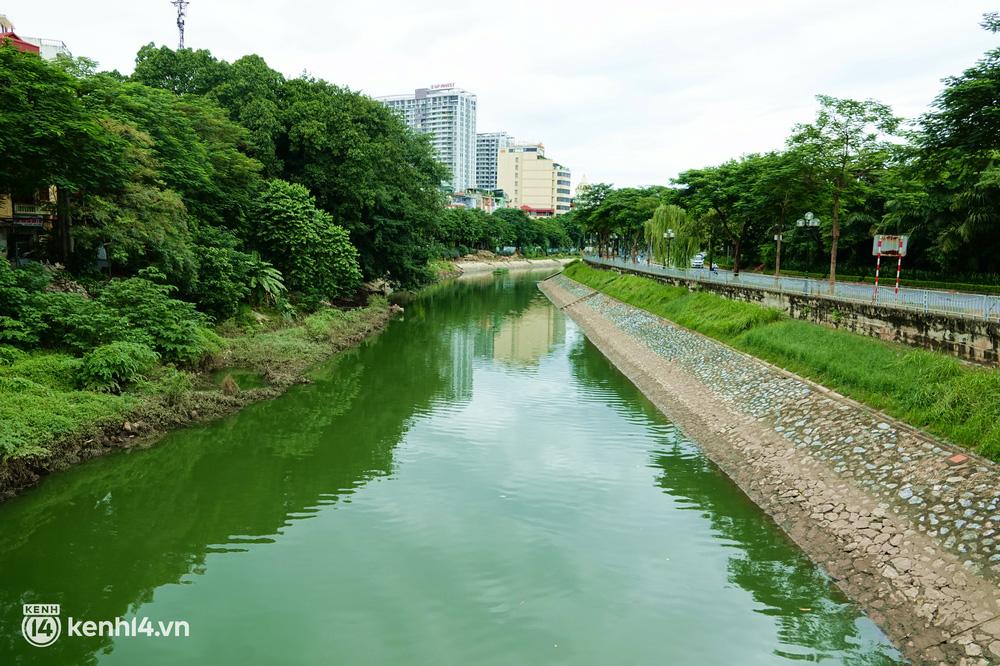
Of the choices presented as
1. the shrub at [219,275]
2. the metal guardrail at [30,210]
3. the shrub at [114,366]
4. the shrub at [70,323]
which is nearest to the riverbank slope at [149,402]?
the shrub at [114,366]

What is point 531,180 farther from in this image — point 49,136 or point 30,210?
point 49,136

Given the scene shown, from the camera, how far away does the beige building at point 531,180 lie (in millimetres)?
177750

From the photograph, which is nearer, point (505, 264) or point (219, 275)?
point (219, 275)

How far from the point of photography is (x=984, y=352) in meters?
14.1

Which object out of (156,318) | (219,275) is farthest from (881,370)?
(219,275)

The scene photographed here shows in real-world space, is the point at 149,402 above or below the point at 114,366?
below

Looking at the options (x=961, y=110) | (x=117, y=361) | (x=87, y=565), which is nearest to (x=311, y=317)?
(x=117, y=361)

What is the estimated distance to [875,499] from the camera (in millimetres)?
11398

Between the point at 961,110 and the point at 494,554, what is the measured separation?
15220 millimetres

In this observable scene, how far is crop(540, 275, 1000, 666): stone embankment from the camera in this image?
8641 millimetres

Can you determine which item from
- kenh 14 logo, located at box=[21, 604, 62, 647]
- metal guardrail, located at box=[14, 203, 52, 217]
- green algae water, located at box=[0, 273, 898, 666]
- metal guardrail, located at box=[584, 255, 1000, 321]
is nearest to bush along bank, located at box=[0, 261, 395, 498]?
green algae water, located at box=[0, 273, 898, 666]

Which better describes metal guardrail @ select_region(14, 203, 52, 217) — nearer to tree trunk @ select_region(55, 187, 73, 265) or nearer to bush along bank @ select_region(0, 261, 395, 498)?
tree trunk @ select_region(55, 187, 73, 265)

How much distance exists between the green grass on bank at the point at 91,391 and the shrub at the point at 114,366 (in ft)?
0.57

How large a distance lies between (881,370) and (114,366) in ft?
62.5
